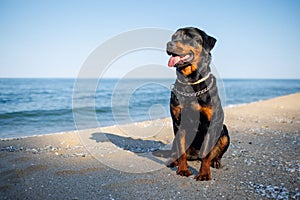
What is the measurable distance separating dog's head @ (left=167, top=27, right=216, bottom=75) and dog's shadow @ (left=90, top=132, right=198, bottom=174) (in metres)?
1.79

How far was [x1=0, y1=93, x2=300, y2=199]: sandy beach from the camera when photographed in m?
3.45

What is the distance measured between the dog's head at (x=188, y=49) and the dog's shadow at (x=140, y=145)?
1792 millimetres

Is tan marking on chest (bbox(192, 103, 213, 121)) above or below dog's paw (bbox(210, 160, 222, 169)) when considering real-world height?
above

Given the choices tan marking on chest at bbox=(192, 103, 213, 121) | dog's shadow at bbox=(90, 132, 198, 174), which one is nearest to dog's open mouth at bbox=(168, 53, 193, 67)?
tan marking on chest at bbox=(192, 103, 213, 121)

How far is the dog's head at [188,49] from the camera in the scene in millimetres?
3951

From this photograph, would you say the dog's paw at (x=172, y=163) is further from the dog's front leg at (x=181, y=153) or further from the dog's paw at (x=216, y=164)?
the dog's paw at (x=216, y=164)

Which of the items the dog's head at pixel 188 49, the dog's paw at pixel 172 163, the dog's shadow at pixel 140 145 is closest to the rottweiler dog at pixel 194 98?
the dog's head at pixel 188 49

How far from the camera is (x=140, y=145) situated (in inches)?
252

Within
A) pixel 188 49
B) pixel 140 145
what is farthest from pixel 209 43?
pixel 140 145

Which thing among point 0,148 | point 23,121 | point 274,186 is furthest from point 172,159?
point 23,121

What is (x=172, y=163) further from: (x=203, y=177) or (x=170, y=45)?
(x=170, y=45)

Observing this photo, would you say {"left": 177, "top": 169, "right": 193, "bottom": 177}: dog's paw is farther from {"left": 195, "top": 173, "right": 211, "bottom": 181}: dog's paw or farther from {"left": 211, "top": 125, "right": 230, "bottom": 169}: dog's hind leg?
{"left": 211, "top": 125, "right": 230, "bottom": 169}: dog's hind leg

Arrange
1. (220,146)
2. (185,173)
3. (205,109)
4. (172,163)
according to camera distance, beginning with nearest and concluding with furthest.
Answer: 1. (205,109)
2. (185,173)
3. (220,146)
4. (172,163)

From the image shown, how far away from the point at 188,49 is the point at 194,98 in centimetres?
76
